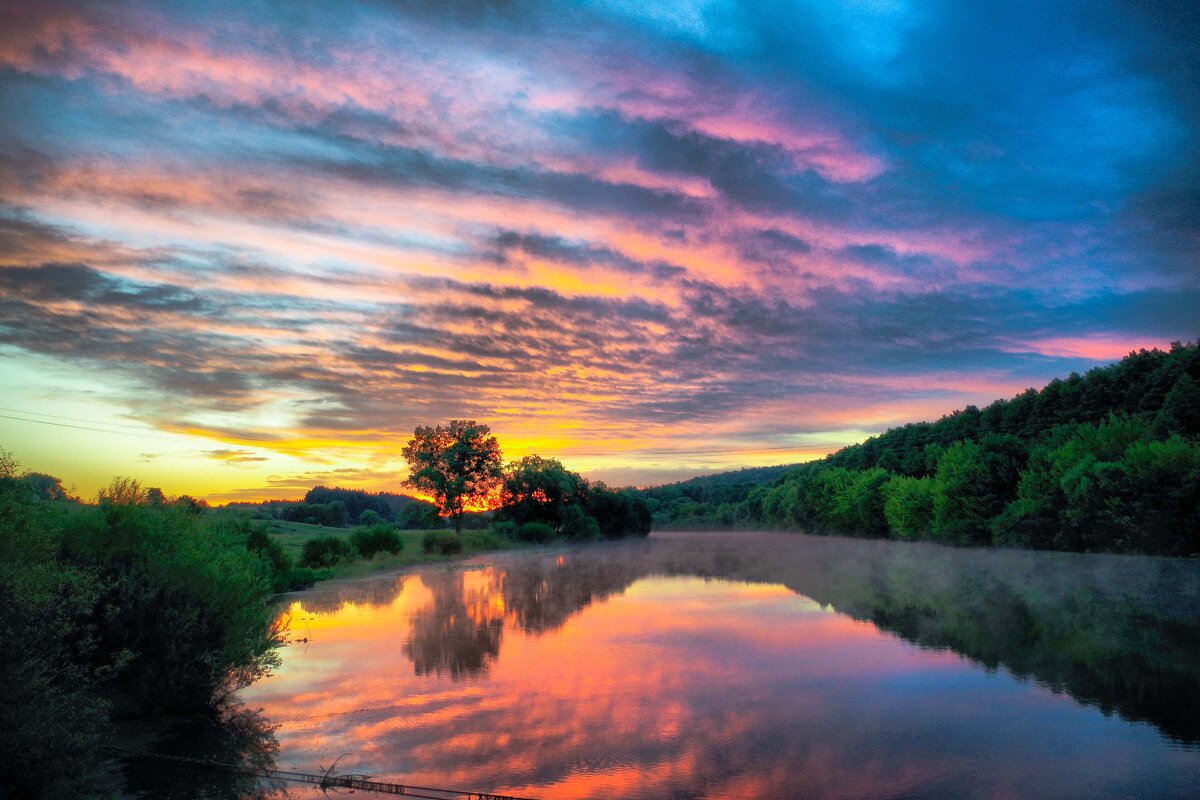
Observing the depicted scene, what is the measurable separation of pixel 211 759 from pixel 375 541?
43.3 metres

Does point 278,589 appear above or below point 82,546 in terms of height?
below

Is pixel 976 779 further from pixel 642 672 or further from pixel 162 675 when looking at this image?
pixel 162 675

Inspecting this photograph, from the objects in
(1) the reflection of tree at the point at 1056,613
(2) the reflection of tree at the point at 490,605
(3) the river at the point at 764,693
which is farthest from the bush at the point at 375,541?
(3) the river at the point at 764,693

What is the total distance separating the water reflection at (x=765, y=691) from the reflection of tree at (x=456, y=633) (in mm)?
100

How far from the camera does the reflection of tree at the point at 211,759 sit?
9.41 m

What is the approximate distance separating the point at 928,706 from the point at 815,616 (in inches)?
485

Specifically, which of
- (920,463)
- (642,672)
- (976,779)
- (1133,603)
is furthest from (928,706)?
(920,463)

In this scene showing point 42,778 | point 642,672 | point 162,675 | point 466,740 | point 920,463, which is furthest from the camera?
point 920,463

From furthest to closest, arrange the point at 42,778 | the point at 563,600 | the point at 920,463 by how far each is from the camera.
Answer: the point at 920,463
the point at 563,600
the point at 42,778

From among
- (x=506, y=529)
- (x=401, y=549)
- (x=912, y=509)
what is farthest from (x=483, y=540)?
(x=912, y=509)

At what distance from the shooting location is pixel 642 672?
1681 cm

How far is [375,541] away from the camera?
5247 cm

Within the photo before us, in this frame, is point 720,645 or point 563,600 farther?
point 563,600

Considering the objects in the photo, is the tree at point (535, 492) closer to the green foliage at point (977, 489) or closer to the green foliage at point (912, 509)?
the green foliage at point (912, 509)
